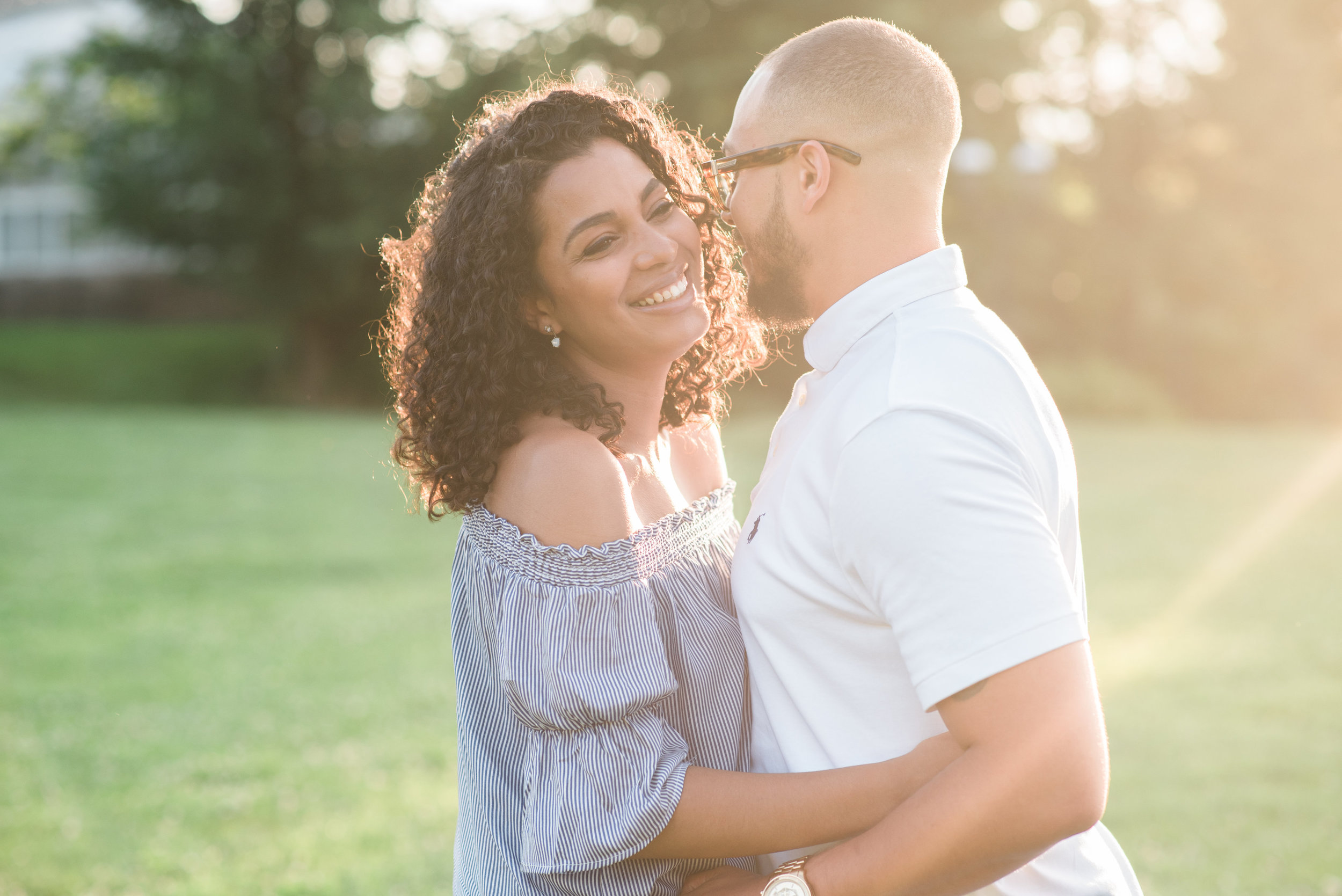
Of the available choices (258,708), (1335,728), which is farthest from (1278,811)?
(258,708)

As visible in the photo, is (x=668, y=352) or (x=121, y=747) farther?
(x=121, y=747)

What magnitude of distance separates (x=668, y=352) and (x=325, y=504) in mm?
13408

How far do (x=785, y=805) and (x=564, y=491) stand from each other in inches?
27.4

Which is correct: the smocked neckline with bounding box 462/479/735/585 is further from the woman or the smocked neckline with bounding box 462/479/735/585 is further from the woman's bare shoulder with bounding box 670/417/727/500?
the woman's bare shoulder with bounding box 670/417/727/500

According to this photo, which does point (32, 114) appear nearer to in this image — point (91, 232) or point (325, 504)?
point (91, 232)

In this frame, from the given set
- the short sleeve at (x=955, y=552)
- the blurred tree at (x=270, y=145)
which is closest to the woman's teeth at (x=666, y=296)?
the short sleeve at (x=955, y=552)

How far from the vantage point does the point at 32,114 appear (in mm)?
43188

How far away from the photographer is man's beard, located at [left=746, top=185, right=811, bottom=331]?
228cm

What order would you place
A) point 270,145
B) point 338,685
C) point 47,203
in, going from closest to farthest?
point 338,685, point 270,145, point 47,203

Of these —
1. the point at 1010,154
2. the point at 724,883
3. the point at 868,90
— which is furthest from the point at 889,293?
the point at 1010,154

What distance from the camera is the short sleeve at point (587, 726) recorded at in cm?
211

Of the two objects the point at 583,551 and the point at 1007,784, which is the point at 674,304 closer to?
the point at 583,551

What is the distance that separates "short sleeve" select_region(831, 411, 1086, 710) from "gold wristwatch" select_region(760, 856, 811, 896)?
43 cm

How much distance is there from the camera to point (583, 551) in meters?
2.23
